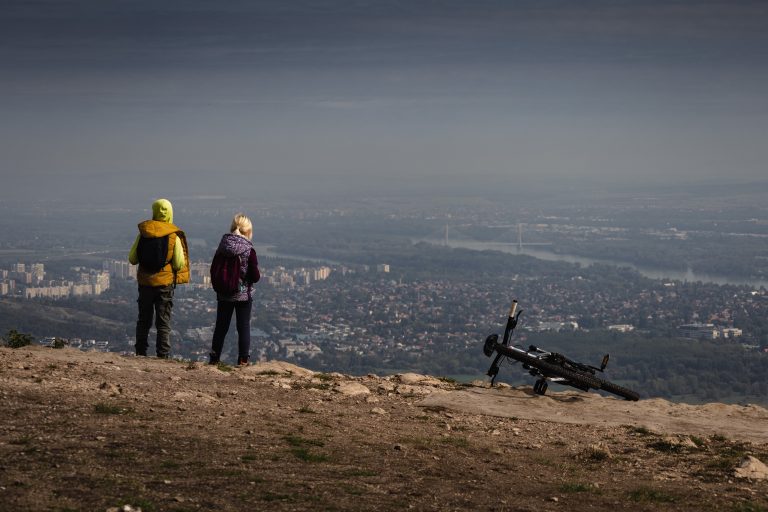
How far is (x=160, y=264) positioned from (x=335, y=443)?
486 cm

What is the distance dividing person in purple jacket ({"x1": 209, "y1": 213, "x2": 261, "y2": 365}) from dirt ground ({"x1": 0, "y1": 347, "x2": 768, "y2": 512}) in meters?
0.62

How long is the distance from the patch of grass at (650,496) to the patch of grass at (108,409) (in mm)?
5023

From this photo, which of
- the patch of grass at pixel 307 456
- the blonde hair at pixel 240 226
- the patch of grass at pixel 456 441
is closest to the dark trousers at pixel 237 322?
the blonde hair at pixel 240 226

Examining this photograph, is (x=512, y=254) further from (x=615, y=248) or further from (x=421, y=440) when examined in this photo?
(x=421, y=440)

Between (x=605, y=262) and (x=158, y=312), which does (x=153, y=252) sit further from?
(x=605, y=262)

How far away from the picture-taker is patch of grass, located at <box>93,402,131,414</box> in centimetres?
938

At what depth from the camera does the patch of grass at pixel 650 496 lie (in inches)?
314

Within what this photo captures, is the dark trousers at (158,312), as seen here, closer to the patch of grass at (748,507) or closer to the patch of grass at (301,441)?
the patch of grass at (301,441)

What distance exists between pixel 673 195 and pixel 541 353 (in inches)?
7701

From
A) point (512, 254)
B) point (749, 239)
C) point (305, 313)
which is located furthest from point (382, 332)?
point (749, 239)

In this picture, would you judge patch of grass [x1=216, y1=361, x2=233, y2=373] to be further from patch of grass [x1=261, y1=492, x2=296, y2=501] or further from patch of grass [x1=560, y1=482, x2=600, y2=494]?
patch of grass [x1=560, y1=482, x2=600, y2=494]

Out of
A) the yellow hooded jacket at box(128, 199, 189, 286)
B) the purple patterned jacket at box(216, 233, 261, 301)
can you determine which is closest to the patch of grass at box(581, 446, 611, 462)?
the purple patterned jacket at box(216, 233, 261, 301)

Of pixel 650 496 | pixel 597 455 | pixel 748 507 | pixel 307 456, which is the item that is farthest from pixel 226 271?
pixel 748 507

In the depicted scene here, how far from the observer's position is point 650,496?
26.6 ft
